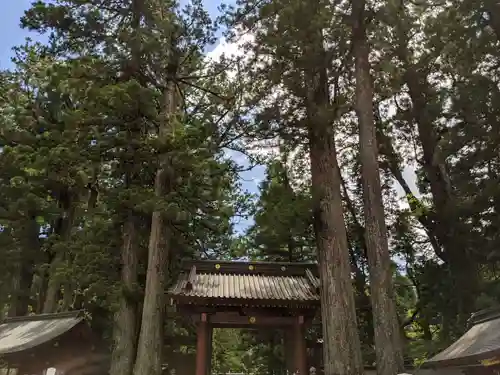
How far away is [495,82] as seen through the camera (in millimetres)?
10523

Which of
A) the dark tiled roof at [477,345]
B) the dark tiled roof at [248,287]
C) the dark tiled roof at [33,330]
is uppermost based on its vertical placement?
the dark tiled roof at [248,287]

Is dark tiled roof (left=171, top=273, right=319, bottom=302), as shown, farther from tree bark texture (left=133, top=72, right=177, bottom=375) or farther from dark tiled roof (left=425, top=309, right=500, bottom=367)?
dark tiled roof (left=425, top=309, right=500, bottom=367)

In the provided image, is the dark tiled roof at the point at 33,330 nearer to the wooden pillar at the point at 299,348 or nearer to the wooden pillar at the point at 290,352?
the wooden pillar at the point at 290,352

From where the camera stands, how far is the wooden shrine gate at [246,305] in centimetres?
1013

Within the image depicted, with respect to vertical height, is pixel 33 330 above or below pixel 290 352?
above

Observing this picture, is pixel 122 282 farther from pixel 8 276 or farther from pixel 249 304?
pixel 8 276

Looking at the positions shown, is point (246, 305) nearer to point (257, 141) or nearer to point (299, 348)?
point (299, 348)

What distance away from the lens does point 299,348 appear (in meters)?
10.3

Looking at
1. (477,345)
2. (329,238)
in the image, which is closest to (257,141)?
(329,238)

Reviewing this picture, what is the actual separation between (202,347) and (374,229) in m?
4.72

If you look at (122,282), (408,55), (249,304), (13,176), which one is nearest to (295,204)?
(249,304)

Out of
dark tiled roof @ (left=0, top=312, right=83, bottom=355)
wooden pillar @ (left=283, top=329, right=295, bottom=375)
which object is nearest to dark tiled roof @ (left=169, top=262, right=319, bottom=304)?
wooden pillar @ (left=283, top=329, right=295, bottom=375)

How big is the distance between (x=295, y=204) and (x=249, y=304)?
259 cm

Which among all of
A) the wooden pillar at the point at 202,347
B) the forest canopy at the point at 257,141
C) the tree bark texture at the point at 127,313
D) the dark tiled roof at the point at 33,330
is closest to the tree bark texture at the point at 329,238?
the forest canopy at the point at 257,141
